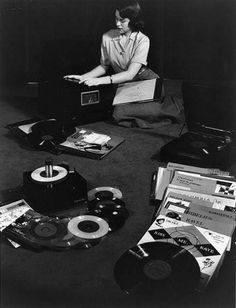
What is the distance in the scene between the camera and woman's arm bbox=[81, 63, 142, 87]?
2951 millimetres

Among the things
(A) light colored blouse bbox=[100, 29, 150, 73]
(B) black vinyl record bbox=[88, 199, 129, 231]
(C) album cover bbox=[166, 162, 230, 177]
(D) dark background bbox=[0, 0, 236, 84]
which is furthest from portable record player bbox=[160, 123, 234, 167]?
(D) dark background bbox=[0, 0, 236, 84]

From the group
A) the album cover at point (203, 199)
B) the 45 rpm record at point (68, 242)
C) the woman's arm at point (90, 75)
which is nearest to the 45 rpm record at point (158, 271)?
the 45 rpm record at point (68, 242)

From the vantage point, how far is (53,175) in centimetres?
191

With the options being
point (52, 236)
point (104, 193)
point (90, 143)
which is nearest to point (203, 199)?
point (104, 193)

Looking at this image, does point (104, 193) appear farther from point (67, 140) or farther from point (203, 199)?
point (67, 140)

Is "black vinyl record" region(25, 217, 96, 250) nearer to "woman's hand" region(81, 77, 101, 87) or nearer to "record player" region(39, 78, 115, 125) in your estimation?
"record player" region(39, 78, 115, 125)

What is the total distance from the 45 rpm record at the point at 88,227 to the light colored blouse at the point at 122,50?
4.80 feet

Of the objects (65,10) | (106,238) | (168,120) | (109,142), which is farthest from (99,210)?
(65,10)

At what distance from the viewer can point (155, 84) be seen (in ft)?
9.78

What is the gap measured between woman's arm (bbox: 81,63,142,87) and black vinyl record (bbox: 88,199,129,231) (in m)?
1.21

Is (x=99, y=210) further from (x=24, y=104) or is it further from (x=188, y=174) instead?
(x=24, y=104)

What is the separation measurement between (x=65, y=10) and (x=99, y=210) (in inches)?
83.5

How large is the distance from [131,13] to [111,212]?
59.3 inches

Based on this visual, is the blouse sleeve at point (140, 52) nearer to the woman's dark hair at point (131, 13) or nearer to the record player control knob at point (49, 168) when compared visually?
the woman's dark hair at point (131, 13)
